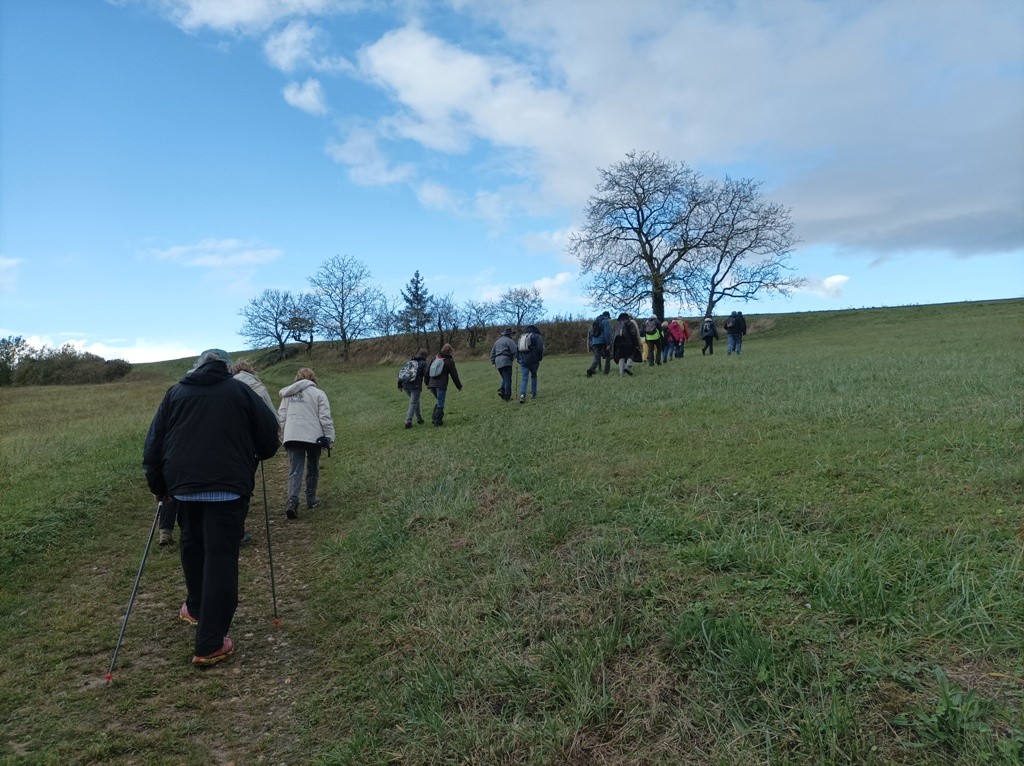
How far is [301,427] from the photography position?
27.3 ft

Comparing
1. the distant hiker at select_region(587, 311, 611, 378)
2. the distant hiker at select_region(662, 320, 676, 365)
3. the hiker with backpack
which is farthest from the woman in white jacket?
the hiker with backpack

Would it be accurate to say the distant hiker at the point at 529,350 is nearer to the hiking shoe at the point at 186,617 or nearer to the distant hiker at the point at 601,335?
the distant hiker at the point at 601,335

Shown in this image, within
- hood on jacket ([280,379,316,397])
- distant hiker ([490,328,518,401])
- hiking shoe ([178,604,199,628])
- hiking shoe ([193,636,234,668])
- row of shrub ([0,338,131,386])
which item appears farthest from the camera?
row of shrub ([0,338,131,386])

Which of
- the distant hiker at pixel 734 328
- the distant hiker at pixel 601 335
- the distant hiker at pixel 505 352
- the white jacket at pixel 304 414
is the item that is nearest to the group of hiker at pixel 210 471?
the white jacket at pixel 304 414

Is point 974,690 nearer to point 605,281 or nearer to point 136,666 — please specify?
point 136,666

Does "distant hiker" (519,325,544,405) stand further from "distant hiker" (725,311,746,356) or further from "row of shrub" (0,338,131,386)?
"row of shrub" (0,338,131,386)

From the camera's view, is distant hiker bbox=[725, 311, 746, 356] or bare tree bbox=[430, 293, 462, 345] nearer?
distant hiker bbox=[725, 311, 746, 356]

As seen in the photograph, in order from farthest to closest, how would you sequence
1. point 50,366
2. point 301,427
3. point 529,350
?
1. point 50,366
2. point 529,350
3. point 301,427

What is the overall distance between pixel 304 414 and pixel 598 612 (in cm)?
567

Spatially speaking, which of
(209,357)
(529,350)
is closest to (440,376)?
(529,350)

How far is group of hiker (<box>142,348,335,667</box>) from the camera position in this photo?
456cm

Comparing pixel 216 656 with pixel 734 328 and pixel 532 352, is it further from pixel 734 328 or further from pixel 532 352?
pixel 734 328

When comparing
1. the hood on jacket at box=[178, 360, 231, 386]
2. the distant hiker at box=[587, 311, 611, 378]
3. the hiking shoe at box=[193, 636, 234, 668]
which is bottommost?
the hiking shoe at box=[193, 636, 234, 668]

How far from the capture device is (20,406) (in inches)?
1116
